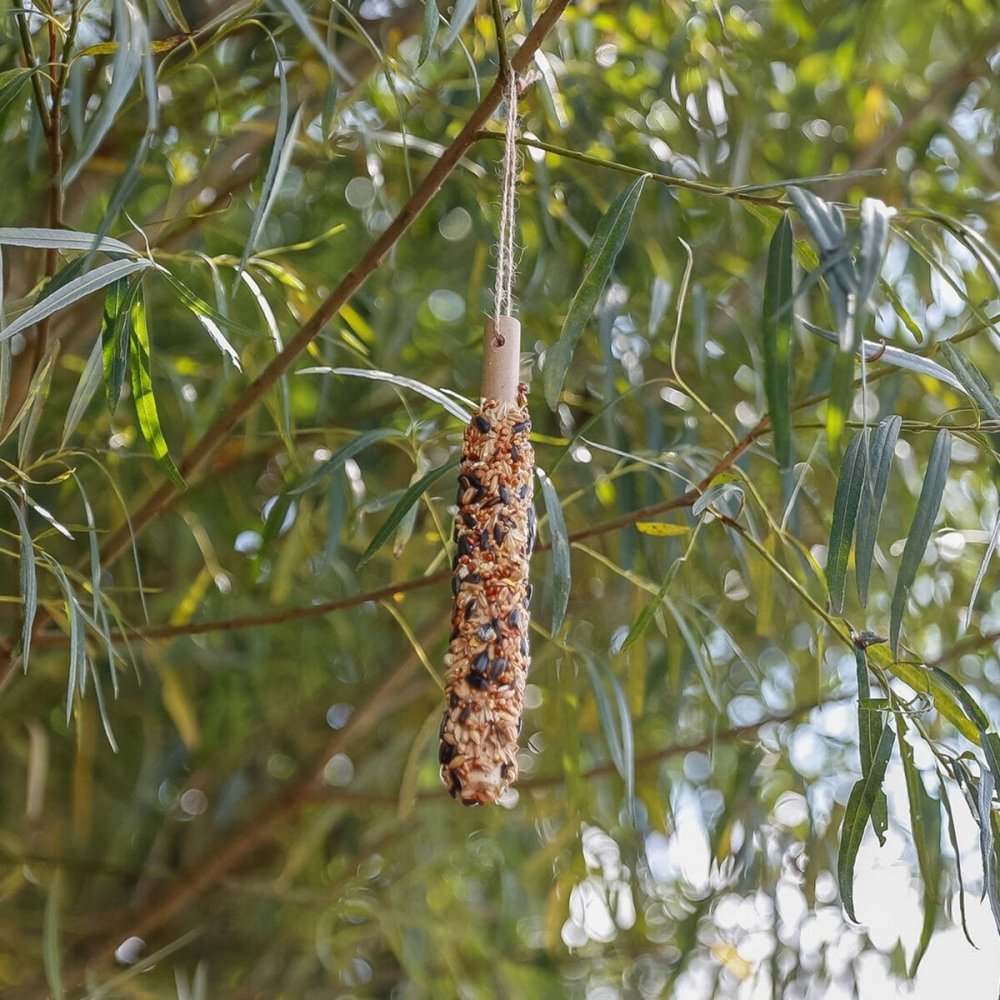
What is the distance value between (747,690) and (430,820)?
0.38m

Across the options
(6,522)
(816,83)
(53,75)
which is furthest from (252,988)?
(816,83)

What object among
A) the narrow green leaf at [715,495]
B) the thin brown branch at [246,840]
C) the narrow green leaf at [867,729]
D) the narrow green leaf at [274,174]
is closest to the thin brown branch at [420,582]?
the narrow green leaf at [715,495]

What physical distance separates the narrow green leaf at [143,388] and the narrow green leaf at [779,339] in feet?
0.99

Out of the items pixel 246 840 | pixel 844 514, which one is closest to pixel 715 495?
pixel 844 514

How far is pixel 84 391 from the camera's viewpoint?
2.13 ft

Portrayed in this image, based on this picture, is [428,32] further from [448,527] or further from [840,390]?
[448,527]

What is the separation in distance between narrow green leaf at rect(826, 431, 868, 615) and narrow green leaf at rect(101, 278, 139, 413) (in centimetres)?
34

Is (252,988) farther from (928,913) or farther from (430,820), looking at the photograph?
(928,913)

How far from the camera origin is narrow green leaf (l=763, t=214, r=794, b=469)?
0.47 meters

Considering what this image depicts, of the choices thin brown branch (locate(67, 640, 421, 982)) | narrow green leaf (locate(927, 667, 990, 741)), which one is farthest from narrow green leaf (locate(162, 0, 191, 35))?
thin brown branch (locate(67, 640, 421, 982))

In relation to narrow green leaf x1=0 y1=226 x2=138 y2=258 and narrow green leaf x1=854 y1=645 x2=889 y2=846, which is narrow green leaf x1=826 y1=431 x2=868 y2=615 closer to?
narrow green leaf x1=854 y1=645 x2=889 y2=846

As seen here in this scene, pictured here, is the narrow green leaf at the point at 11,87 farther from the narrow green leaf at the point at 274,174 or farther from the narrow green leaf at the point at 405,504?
the narrow green leaf at the point at 405,504

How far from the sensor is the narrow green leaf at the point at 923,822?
2.08ft

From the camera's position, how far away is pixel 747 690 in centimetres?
139
